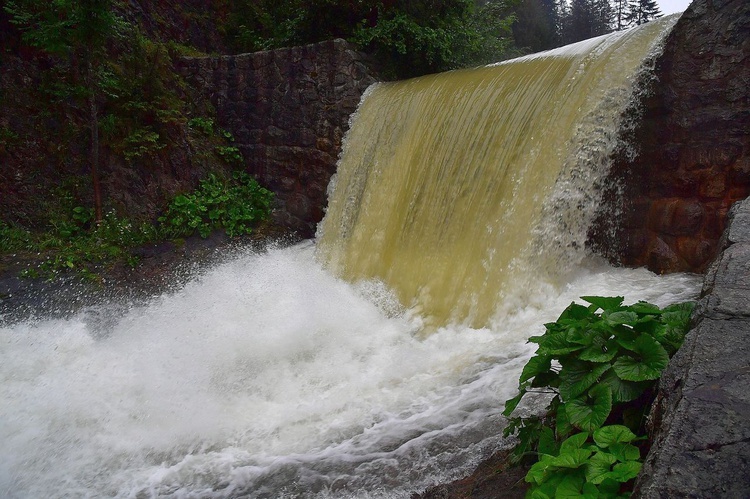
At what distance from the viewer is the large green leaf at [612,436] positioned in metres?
1.92

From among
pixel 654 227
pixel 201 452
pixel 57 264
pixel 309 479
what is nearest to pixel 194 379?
pixel 201 452

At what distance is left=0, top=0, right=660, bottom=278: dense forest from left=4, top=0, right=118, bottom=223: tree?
0.02 m

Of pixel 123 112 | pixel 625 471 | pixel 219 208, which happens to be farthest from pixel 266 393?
pixel 123 112

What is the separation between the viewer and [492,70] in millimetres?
7062

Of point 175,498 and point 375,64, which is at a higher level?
point 375,64

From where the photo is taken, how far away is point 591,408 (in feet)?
6.98

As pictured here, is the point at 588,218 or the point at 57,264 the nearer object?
the point at 588,218

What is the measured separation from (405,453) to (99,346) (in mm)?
4022

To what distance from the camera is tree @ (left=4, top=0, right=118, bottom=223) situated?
7.40 metres

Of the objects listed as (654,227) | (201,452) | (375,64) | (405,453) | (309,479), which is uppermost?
(375,64)

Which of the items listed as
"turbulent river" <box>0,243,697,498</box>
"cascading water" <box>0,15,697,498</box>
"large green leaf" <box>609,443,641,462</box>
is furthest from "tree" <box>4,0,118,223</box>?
"large green leaf" <box>609,443,641,462</box>

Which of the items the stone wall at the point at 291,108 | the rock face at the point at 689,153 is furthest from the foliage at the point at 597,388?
the stone wall at the point at 291,108

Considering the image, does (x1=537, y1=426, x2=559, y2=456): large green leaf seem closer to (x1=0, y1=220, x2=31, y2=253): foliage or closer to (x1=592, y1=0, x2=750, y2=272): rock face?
(x1=592, y1=0, x2=750, y2=272): rock face

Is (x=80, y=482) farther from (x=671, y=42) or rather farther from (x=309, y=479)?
(x=671, y=42)
